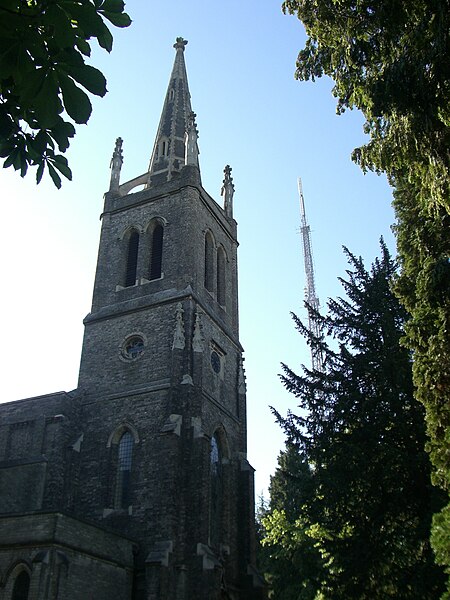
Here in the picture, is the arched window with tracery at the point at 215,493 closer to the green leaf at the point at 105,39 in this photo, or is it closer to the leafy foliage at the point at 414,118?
the leafy foliage at the point at 414,118

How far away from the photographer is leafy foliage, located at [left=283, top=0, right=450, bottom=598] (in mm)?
10016

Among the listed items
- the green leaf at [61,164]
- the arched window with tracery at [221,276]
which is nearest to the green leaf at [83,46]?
the green leaf at [61,164]

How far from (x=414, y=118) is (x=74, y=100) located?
327 inches

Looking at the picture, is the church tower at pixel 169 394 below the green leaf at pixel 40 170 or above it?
above

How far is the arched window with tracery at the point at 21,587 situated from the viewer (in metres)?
15.9

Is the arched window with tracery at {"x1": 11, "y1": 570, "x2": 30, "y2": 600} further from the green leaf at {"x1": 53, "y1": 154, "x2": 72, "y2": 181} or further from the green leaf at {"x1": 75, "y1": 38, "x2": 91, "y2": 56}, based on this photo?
the green leaf at {"x1": 75, "y1": 38, "x2": 91, "y2": 56}

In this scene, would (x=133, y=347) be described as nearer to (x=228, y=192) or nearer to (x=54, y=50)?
(x=228, y=192)

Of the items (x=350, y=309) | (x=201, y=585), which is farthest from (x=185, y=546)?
(x=350, y=309)

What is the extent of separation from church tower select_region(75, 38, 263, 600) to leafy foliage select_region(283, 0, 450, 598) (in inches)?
405

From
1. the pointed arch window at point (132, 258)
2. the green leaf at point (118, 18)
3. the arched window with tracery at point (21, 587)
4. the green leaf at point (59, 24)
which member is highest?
the pointed arch window at point (132, 258)

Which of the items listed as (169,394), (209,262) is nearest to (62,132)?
(169,394)

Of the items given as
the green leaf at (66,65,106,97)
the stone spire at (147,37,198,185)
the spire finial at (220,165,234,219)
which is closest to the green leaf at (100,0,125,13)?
the green leaf at (66,65,106,97)

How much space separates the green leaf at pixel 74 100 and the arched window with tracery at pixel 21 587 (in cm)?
1548

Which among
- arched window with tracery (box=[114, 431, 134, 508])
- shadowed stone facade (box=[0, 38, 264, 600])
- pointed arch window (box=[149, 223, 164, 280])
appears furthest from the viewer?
pointed arch window (box=[149, 223, 164, 280])
